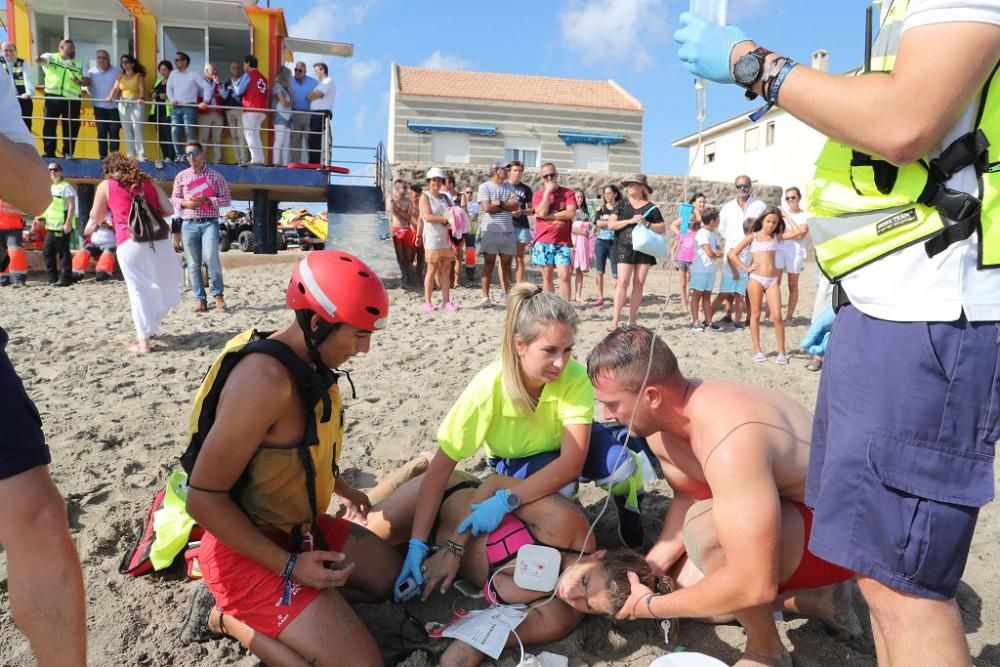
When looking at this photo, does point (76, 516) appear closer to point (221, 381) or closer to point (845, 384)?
point (221, 381)

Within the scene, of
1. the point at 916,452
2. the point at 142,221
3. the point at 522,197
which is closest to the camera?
the point at 916,452

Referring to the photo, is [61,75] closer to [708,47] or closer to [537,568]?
[537,568]

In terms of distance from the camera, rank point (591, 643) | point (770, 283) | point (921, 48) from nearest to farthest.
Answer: point (921, 48)
point (591, 643)
point (770, 283)

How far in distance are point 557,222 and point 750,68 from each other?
6495 mm

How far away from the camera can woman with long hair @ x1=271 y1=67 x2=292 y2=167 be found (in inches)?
456

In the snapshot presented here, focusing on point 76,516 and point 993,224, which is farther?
point 76,516

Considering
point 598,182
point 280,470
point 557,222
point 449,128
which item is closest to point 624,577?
point 280,470

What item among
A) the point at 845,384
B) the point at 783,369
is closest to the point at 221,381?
the point at 845,384

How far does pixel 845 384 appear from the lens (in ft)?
4.70

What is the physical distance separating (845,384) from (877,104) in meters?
0.55

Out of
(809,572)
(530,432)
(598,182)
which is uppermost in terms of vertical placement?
(598,182)

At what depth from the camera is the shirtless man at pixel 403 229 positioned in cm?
1047

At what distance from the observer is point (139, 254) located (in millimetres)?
5902

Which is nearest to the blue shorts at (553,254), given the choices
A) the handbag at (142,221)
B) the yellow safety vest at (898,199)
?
the handbag at (142,221)
